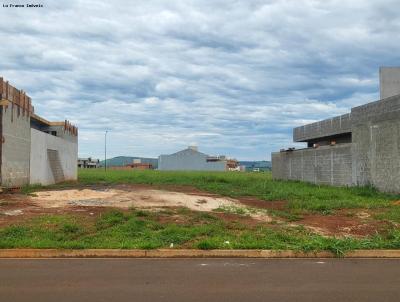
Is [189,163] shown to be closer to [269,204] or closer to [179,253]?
[269,204]

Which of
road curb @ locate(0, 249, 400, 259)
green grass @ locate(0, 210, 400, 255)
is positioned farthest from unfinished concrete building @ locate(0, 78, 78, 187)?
road curb @ locate(0, 249, 400, 259)

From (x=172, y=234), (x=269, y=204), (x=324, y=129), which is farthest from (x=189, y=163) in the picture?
(x=172, y=234)

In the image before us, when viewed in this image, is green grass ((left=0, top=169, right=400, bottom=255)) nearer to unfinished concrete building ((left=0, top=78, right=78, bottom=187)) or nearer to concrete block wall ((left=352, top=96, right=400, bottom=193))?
concrete block wall ((left=352, top=96, right=400, bottom=193))

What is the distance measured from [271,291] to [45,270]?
4.14 m

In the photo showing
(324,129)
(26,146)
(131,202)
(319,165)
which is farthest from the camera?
(324,129)

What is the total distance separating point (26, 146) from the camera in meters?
29.7

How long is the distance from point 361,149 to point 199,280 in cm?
2133

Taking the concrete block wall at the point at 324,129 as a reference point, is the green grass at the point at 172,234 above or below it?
below

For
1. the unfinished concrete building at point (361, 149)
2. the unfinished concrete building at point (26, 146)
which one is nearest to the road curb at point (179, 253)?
the unfinished concrete building at point (361, 149)

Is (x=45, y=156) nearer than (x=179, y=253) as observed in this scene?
No

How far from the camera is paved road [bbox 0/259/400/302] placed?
22.7ft

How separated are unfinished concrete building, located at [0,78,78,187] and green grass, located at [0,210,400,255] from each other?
42.1ft

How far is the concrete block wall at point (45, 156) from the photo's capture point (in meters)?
31.4

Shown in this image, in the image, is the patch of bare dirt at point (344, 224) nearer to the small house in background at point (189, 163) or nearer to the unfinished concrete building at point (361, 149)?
the unfinished concrete building at point (361, 149)
